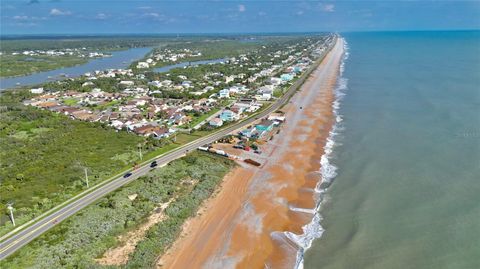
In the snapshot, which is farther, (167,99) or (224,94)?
(224,94)

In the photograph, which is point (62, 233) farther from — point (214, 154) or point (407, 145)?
point (407, 145)

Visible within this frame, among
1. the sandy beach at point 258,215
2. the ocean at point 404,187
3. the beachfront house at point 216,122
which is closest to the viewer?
the sandy beach at point 258,215

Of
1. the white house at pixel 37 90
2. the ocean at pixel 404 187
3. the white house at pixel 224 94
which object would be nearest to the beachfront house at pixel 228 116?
the white house at pixel 224 94

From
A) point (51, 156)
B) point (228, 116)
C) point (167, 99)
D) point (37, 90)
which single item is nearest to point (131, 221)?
point (51, 156)

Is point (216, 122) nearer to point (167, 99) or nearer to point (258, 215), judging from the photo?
point (167, 99)

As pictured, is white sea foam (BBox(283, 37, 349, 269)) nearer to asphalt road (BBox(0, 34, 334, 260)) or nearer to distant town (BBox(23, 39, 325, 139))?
distant town (BBox(23, 39, 325, 139))

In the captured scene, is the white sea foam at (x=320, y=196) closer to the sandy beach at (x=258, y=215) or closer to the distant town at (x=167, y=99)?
the sandy beach at (x=258, y=215)
